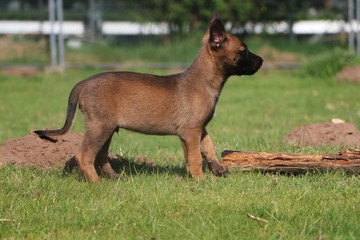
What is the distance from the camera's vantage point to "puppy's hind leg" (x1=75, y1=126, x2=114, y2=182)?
722cm

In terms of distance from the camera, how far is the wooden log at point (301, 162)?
7422 millimetres

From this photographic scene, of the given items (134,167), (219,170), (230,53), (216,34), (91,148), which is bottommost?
(134,167)

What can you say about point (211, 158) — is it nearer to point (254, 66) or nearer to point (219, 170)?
point (219, 170)

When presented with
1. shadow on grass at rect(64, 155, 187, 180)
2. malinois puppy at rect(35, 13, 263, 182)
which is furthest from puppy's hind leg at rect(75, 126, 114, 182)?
shadow on grass at rect(64, 155, 187, 180)

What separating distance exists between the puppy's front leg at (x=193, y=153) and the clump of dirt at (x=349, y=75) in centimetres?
1056

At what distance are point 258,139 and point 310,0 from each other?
40.1 ft

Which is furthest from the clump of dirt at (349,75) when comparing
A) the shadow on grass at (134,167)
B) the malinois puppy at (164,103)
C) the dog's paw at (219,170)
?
the dog's paw at (219,170)

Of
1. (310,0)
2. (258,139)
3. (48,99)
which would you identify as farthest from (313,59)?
(258,139)

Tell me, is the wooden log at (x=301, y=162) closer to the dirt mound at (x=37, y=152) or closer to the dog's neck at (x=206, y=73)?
the dog's neck at (x=206, y=73)

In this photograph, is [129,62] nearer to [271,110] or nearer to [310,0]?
[310,0]

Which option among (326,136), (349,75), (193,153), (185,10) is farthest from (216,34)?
(185,10)

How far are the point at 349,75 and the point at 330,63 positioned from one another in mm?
914

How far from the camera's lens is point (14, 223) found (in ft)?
19.2

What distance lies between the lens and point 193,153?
24.4 ft
